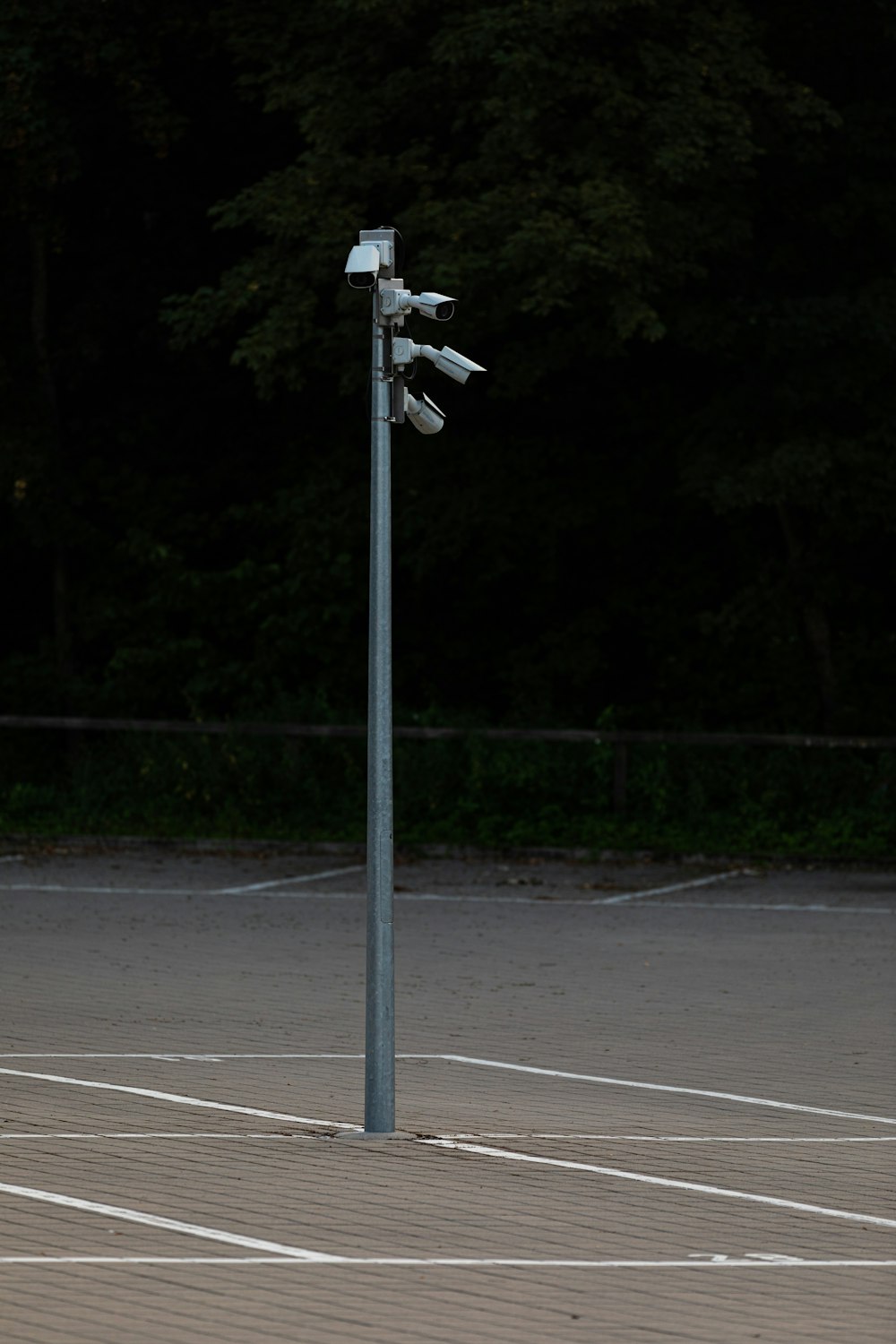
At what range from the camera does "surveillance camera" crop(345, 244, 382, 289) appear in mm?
9781

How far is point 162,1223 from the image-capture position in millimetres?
8148

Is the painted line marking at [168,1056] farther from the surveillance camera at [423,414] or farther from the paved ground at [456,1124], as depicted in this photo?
the surveillance camera at [423,414]

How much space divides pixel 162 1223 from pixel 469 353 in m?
16.5

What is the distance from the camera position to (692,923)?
712 inches

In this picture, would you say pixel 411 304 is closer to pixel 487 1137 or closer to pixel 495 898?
pixel 487 1137

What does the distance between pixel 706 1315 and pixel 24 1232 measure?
8.18ft

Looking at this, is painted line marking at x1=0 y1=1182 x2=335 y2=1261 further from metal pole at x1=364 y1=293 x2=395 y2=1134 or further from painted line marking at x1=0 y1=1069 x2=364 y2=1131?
painted line marking at x1=0 y1=1069 x2=364 y2=1131

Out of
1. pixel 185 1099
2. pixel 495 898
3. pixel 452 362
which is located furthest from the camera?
pixel 495 898

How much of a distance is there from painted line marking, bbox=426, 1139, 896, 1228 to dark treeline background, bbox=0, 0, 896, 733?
12125mm

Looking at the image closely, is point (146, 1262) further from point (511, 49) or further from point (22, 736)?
point (22, 736)

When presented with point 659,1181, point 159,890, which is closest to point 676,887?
point 159,890

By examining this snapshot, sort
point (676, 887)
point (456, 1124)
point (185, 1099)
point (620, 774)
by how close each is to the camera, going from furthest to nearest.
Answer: point (620, 774) → point (676, 887) → point (185, 1099) → point (456, 1124)

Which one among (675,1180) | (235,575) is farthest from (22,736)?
(675,1180)

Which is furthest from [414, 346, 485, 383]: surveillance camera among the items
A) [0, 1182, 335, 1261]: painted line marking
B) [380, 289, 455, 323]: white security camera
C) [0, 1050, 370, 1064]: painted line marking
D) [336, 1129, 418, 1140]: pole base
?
[0, 1050, 370, 1064]: painted line marking
